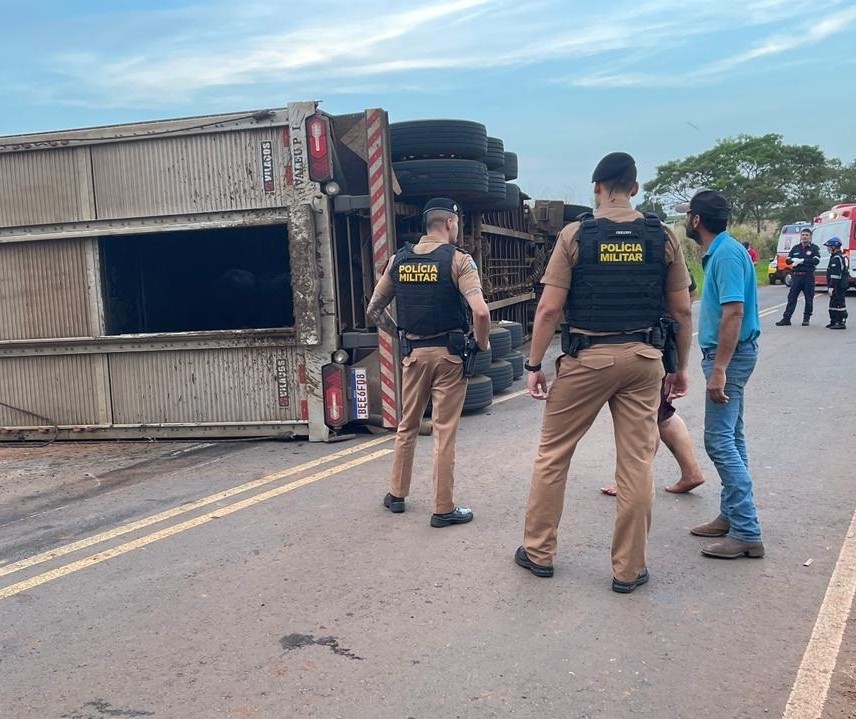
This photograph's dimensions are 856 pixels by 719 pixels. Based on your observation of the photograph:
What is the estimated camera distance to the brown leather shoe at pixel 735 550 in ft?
13.9

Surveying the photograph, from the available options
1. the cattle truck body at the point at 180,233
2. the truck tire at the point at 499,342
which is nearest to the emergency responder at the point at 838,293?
the truck tire at the point at 499,342

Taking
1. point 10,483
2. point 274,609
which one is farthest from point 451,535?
point 10,483

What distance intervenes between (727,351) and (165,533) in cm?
333

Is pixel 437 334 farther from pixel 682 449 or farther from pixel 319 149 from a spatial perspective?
pixel 319 149

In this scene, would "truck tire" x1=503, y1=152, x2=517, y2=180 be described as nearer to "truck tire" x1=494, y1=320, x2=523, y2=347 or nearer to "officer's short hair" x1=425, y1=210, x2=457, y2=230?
"truck tire" x1=494, y1=320, x2=523, y2=347

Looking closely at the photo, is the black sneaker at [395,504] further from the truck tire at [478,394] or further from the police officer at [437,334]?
the truck tire at [478,394]

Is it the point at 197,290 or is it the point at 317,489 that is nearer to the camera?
the point at 317,489

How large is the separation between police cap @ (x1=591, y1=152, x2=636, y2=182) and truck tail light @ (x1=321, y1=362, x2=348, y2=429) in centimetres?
368

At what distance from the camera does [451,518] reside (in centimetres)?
486

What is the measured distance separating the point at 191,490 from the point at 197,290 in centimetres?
407

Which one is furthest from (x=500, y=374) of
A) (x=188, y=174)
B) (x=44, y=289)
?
(x=44, y=289)

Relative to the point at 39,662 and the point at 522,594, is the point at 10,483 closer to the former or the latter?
the point at 39,662

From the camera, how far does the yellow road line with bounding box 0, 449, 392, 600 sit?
4238mm

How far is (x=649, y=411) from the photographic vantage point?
153 inches
